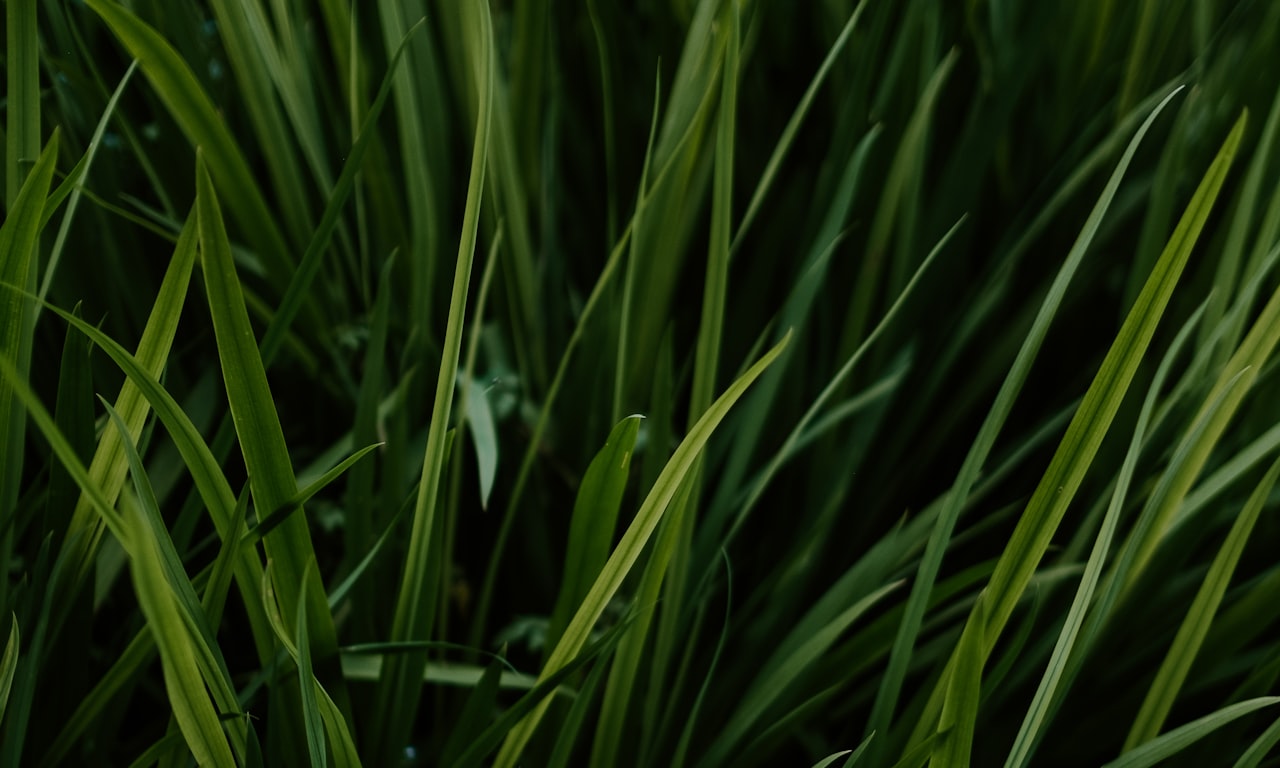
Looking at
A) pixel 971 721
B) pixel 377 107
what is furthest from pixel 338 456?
pixel 971 721

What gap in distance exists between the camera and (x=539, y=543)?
64 cm

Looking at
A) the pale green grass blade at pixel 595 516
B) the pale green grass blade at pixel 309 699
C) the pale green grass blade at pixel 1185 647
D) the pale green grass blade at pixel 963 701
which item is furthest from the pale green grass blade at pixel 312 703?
the pale green grass blade at pixel 1185 647

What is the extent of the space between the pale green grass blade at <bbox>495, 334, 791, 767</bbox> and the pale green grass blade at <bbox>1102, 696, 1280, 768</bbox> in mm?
198

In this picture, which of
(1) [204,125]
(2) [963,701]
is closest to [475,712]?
(2) [963,701]

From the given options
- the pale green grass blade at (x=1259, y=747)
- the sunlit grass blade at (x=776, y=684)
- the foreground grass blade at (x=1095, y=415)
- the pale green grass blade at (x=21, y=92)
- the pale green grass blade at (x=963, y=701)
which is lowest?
the sunlit grass blade at (x=776, y=684)

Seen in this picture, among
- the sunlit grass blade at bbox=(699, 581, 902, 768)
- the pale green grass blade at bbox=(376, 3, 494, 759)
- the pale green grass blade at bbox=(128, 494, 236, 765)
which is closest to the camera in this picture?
the pale green grass blade at bbox=(128, 494, 236, 765)

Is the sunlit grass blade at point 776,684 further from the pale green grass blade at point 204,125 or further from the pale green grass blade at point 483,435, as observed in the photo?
the pale green grass blade at point 204,125

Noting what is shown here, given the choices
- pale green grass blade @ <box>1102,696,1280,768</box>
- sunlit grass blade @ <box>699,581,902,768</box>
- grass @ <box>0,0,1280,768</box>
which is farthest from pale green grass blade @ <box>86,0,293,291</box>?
pale green grass blade @ <box>1102,696,1280,768</box>

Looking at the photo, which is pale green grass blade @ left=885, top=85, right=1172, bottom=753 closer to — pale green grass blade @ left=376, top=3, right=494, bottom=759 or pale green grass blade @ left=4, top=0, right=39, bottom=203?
pale green grass blade @ left=376, top=3, right=494, bottom=759

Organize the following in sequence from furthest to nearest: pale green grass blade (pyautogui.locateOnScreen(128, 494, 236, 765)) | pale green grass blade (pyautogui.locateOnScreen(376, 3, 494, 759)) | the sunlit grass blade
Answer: the sunlit grass blade, pale green grass blade (pyautogui.locateOnScreen(376, 3, 494, 759)), pale green grass blade (pyautogui.locateOnScreen(128, 494, 236, 765))

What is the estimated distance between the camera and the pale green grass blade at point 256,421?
34 centimetres

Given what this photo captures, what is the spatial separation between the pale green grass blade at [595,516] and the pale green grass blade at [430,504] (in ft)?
0.19

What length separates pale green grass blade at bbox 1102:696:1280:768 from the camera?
387 mm

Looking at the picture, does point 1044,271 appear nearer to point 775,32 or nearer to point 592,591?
point 775,32
